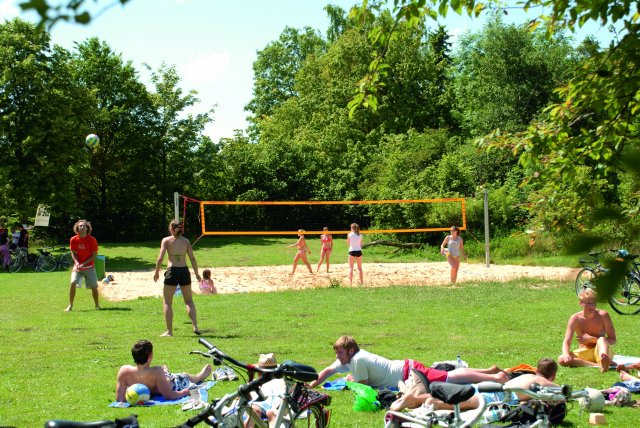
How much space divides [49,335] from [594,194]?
406 inches

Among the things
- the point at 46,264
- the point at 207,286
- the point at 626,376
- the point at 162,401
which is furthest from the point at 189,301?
the point at 46,264

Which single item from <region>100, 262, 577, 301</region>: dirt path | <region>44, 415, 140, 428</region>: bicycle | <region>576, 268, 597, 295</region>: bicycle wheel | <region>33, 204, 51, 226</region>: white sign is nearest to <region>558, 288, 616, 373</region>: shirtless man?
<region>44, 415, 140, 428</region>: bicycle

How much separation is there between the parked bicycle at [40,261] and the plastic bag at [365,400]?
65.5ft

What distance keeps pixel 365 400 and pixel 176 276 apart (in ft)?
15.4

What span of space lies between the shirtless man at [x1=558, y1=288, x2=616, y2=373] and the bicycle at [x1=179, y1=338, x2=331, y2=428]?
4.63 meters

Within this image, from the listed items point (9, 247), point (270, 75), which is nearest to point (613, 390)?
point (9, 247)

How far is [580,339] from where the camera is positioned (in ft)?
28.8

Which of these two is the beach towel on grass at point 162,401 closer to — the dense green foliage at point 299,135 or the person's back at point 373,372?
the person's back at point 373,372

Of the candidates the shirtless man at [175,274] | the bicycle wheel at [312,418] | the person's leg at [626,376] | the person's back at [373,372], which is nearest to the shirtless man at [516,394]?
the person's back at [373,372]

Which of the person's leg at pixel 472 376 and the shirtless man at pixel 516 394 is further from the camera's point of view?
the person's leg at pixel 472 376

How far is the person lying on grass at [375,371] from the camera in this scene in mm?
7012

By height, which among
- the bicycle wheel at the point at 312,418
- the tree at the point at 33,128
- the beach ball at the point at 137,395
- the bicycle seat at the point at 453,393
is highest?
the tree at the point at 33,128

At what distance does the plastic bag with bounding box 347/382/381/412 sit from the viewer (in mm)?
6633

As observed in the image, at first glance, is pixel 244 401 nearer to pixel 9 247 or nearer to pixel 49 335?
pixel 49 335
